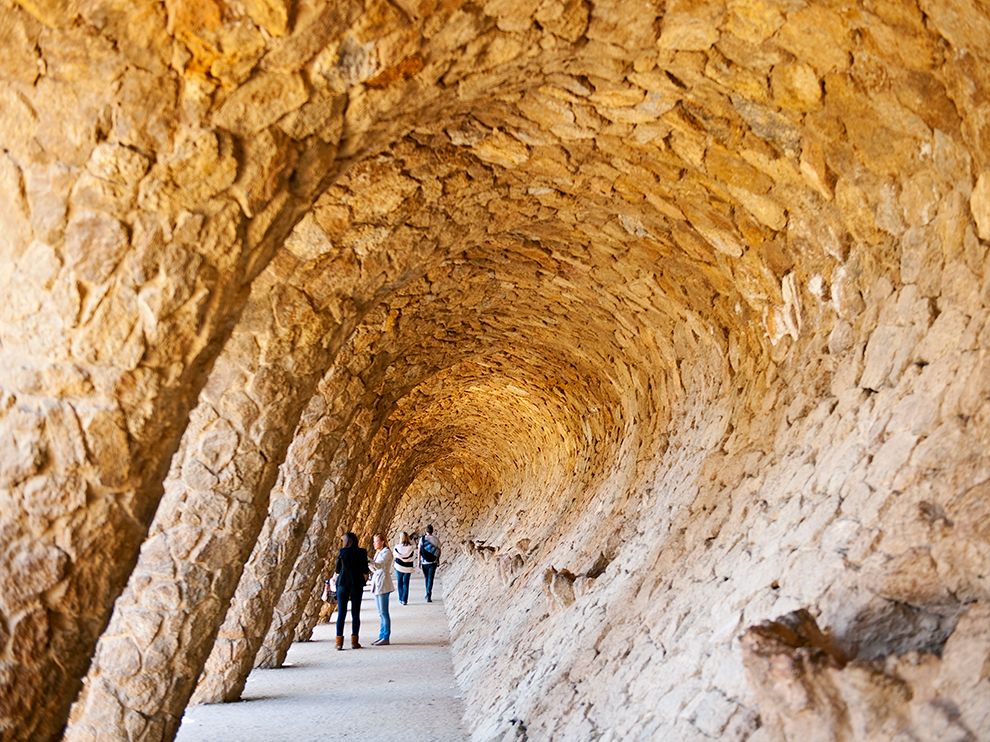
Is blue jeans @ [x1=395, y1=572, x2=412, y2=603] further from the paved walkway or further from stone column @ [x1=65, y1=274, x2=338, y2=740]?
stone column @ [x1=65, y1=274, x2=338, y2=740]

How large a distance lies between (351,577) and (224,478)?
5801 mm

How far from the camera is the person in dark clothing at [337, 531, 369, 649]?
37.3 ft

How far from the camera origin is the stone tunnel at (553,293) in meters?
3.09

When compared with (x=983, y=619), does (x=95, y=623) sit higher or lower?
higher

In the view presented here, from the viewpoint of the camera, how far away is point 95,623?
125 inches

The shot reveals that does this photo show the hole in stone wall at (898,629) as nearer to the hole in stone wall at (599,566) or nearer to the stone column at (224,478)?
the stone column at (224,478)

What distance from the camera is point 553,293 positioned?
325 inches

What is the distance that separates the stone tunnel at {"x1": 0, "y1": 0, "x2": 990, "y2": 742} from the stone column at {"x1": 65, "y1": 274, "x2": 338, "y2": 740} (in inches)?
0.7

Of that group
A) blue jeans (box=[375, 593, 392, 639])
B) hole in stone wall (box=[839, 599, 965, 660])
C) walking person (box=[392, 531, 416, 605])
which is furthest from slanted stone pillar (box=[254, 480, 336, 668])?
hole in stone wall (box=[839, 599, 965, 660])

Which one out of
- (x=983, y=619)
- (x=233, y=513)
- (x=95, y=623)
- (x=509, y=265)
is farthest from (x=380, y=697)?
(x=983, y=619)

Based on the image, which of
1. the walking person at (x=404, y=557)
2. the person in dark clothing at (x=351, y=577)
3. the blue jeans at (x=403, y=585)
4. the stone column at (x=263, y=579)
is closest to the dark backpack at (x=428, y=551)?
the blue jeans at (x=403, y=585)

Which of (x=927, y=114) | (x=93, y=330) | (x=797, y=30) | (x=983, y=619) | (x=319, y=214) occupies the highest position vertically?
(x=319, y=214)

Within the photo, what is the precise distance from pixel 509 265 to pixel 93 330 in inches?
187

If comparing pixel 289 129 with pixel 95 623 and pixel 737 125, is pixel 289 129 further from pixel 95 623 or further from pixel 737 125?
pixel 737 125
